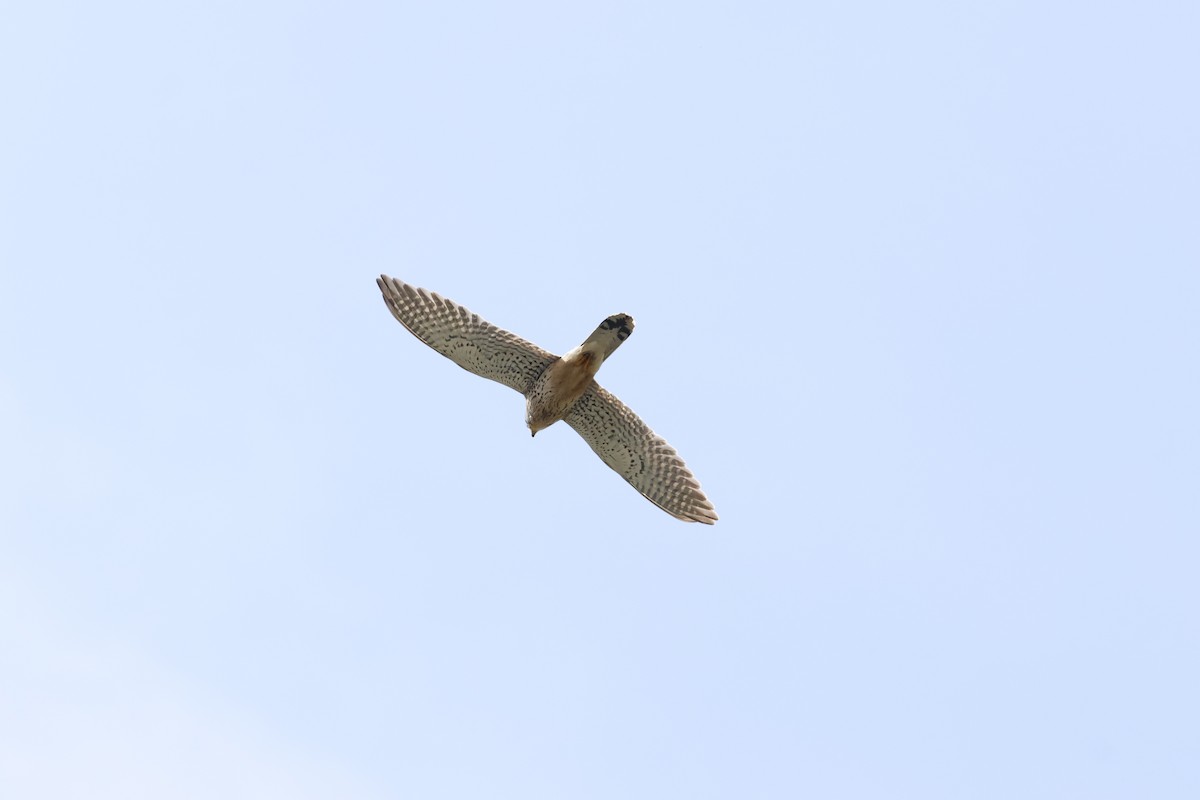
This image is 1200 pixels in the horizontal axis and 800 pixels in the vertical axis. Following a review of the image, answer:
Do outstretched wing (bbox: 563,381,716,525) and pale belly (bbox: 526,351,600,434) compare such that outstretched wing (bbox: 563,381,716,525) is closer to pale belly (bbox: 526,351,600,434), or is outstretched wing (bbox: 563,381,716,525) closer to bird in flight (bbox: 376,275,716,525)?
bird in flight (bbox: 376,275,716,525)

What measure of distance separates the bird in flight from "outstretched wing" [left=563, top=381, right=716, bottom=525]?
1 cm

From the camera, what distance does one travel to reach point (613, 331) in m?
21.1

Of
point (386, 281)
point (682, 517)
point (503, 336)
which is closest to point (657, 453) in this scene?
point (682, 517)

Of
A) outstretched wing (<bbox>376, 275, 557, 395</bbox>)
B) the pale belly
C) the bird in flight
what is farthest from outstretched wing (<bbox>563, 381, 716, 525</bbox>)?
outstretched wing (<bbox>376, 275, 557, 395</bbox>)

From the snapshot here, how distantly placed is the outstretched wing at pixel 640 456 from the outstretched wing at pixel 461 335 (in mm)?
954

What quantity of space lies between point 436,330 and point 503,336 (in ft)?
3.21

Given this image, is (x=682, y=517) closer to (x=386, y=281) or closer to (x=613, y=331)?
(x=613, y=331)

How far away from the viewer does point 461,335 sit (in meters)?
21.7

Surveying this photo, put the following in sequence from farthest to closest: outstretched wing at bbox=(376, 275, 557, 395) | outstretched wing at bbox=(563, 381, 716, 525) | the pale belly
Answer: outstretched wing at bbox=(563, 381, 716, 525)
outstretched wing at bbox=(376, 275, 557, 395)
the pale belly

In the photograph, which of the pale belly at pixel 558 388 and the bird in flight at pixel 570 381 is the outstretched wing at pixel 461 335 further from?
the pale belly at pixel 558 388

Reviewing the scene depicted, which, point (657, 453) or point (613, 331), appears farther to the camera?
point (657, 453)

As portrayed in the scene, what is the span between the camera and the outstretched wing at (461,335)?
21.6 meters

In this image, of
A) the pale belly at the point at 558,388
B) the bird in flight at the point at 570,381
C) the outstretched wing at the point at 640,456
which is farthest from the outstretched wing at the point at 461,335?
the outstretched wing at the point at 640,456

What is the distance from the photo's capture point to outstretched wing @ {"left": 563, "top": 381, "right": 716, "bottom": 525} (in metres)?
22.2
